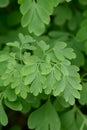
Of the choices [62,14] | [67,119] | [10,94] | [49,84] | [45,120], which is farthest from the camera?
[62,14]

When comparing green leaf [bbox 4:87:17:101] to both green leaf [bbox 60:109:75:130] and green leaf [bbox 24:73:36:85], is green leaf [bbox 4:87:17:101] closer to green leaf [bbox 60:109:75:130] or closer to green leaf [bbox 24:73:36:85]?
green leaf [bbox 24:73:36:85]

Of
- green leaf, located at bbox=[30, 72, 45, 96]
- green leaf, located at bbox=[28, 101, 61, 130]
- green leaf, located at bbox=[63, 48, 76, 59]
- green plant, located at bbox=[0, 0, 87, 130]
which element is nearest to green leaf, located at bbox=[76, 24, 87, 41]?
green plant, located at bbox=[0, 0, 87, 130]

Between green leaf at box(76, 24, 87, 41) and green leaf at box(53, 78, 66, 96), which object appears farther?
green leaf at box(76, 24, 87, 41)

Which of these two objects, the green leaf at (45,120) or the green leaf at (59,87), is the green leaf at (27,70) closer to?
the green leaf at (59,87)

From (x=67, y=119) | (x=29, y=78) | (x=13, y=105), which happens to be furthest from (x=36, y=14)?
(x=67, y=119)

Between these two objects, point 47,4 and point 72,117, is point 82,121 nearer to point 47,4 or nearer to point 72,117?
point 72,117

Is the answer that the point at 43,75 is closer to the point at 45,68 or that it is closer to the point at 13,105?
the point at 45,68

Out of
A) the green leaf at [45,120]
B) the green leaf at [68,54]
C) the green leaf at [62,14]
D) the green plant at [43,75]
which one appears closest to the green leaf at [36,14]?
the green plant at [43,75]

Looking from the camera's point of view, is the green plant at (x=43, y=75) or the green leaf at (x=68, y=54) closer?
the green plant at (x=43, y=75)
